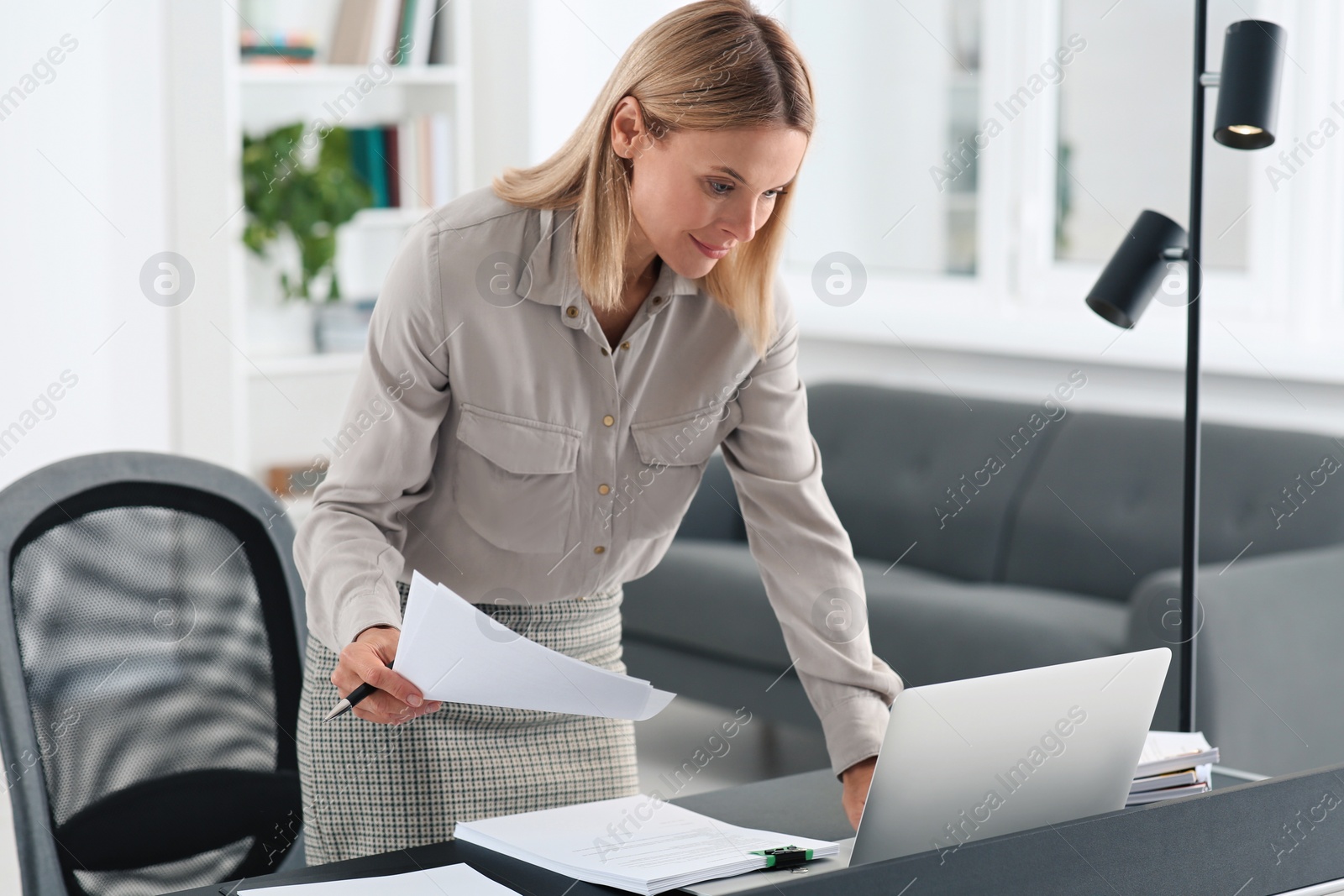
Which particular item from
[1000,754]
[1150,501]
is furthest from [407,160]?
[1000,754]

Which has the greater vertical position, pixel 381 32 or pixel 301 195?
pixel 381 32

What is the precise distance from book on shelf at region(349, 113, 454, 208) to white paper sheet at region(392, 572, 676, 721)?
3.46m

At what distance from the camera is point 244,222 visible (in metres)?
3.89

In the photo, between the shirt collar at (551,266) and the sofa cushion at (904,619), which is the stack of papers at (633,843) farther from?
the sofa cushion at (904,619)

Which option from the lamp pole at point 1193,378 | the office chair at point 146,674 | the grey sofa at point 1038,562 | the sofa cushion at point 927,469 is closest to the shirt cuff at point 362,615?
the office chair at point 146,674

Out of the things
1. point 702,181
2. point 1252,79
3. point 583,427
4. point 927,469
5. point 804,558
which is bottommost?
point 927,469

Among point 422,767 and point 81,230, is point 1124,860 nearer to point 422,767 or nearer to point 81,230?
point 422,767

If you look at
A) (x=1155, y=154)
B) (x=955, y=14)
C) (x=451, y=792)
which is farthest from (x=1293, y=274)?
(x=451, y=792)

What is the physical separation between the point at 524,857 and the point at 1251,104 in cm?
108

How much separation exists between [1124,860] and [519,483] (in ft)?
2.18

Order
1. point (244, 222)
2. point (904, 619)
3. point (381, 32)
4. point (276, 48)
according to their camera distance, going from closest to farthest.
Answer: point (904, 619) → point (244, 222) → point (276, 48) → point (381, 32)

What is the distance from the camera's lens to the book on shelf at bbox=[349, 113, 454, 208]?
4312mm

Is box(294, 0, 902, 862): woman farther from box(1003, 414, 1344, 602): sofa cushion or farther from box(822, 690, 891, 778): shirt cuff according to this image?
box(1003, 414, 1344, 602): sofa cushion

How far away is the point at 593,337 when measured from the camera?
55.1 inches
